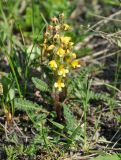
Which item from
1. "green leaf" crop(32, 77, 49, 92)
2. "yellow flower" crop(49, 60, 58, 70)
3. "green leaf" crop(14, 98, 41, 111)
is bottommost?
"green leaf" crop(14, 98, 41, 111)

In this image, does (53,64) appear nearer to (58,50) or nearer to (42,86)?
(58,50)

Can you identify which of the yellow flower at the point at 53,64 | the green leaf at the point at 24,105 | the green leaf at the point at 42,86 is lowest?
the green leaf at the point at 24,105

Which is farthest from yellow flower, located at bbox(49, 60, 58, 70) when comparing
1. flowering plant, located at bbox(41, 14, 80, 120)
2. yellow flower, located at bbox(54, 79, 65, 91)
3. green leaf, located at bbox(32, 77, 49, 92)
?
green leaf, located at bbox(32, 77, 49, 92)

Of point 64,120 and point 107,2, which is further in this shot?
point 107,2

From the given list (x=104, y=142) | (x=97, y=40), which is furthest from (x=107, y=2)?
Answer: (x=104, y=142)

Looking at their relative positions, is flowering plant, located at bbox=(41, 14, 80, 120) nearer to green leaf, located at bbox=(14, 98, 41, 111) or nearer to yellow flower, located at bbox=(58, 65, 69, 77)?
yellow flower, located at bbox=(58, 65, 69, 77)

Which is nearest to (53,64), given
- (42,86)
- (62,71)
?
(62,71)

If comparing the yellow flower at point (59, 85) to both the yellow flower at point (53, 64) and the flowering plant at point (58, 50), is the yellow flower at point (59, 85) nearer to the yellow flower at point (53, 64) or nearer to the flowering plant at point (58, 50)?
the flowering plant at point (58, 50)

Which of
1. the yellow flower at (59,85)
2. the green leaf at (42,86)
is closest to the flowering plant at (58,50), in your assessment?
the yellow flower at (59,85)

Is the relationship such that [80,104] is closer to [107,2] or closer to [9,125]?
[9,125]

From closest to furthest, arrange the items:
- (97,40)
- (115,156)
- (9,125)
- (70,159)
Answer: (115,156) → (70,159) → (9,125) → (97,40)

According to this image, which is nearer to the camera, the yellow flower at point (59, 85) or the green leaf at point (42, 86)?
the yellow flower at point (59, 85)
